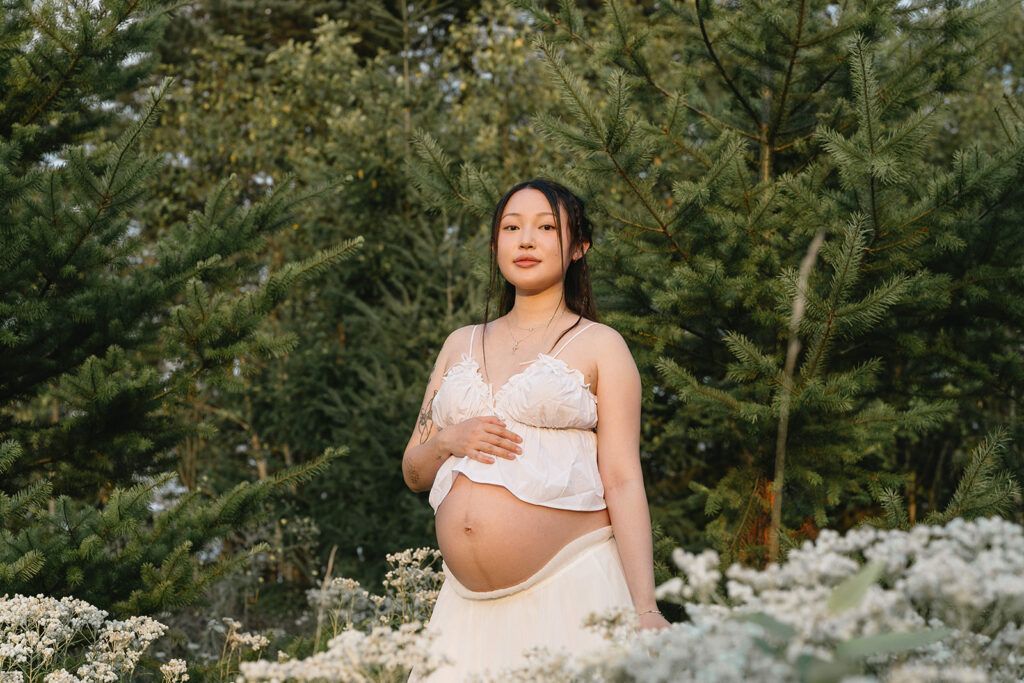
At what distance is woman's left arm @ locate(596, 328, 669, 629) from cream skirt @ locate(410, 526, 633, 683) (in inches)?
2.4

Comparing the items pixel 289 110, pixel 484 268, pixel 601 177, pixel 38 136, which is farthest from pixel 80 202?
pixel 289 110

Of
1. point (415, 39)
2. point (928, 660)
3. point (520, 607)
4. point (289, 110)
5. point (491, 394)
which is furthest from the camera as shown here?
point (415, 39)

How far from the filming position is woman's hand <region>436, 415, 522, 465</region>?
7.57 feet

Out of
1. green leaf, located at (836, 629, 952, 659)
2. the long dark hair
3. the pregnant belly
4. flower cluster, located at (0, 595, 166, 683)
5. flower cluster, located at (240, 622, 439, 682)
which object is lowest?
flower cluster, located at (0, 595, 166, 683)

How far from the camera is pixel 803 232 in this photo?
Result: 3.63m

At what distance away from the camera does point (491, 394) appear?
2.46m

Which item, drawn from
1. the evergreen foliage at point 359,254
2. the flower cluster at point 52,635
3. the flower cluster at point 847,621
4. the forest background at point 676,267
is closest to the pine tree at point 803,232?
the forest background at point 676,267

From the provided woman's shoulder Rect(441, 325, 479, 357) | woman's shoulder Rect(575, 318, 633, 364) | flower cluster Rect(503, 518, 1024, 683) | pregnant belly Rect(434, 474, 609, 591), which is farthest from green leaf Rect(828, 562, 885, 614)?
woman's shoulder Rect(441, 325, 479, 357)

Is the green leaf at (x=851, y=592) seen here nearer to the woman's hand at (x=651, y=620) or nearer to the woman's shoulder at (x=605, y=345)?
the woman's hand at (x=651, y=620)

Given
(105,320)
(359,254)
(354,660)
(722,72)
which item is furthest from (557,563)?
(359,254)

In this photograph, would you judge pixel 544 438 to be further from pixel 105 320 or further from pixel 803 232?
pixel 105 320

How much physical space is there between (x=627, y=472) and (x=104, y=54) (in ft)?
10.3

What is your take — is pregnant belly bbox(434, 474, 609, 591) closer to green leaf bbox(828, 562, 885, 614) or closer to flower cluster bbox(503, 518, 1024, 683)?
flower cluster bbox(503, 518, 1024, 683)

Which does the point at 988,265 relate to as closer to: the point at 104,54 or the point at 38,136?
the point at 104,54
